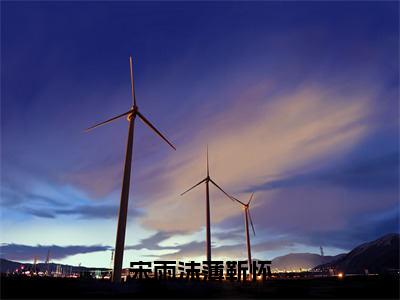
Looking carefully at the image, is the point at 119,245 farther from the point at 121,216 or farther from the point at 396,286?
the point at 396,286

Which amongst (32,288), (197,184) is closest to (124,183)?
(32,288)

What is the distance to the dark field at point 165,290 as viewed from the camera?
89.7ft

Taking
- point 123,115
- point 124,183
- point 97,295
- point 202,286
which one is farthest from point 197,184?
point 97,295

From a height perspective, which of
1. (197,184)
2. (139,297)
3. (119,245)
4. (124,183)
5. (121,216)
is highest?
(197,184)

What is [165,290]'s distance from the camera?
105ft

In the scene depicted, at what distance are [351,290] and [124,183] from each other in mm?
32714

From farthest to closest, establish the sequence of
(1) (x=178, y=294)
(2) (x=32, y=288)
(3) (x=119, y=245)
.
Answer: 1. (3) (x=119, y=245)
2. (1) (x=178, y=294)
3. (2) (x=32, y=288)

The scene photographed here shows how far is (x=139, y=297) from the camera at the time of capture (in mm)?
28641

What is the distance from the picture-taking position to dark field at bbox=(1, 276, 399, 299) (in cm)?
2734

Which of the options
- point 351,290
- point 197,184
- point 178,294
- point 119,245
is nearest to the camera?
point 178,294

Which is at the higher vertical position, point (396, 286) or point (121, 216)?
point (121, 216)

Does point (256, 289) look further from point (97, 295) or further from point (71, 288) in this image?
point (71, 288)

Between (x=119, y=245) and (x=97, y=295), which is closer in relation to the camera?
(x=97, y=295)

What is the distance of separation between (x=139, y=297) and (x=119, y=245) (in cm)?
1729
